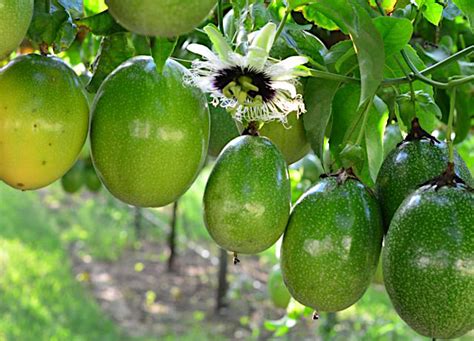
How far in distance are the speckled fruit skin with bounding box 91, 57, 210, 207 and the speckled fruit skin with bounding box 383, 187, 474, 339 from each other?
11.6 inches

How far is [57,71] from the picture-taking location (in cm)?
101

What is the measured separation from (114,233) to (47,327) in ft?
7.81

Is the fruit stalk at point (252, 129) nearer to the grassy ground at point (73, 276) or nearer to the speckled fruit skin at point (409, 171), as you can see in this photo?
the speckled fruit skin at point (409, 171)

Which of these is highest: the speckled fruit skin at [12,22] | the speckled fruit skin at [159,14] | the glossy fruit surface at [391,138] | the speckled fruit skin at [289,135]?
the speckled fruit skin at [159,14]

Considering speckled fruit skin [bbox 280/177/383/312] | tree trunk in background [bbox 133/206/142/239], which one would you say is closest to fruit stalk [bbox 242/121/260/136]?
speckled fruit skin [bbox 280/177/383/312]

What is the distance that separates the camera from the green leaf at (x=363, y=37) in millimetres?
841

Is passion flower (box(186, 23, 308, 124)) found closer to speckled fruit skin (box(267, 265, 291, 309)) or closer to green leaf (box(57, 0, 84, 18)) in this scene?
green leaf (box(57, 0, 84, 18))

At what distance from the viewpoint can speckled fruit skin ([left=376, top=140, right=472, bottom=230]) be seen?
102 cm

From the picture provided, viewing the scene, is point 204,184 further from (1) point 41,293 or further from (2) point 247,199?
(2) point 247,199

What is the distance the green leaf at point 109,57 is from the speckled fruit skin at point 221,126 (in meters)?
0.17

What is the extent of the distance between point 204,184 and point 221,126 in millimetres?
5664

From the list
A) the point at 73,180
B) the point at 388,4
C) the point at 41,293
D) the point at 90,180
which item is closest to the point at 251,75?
the point at 388,4

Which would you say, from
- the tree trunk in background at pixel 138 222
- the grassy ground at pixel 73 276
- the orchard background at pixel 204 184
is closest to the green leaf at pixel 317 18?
the orchard background at pixel 204 184

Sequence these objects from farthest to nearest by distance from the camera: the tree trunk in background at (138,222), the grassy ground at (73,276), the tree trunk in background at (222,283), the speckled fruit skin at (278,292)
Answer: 1. the tree trunk in background at (138,222)
2. the tree trunk in background at (222,283)
3. the grassy ground at (73,276)
4. the speckled fruit skin at (278,292)
